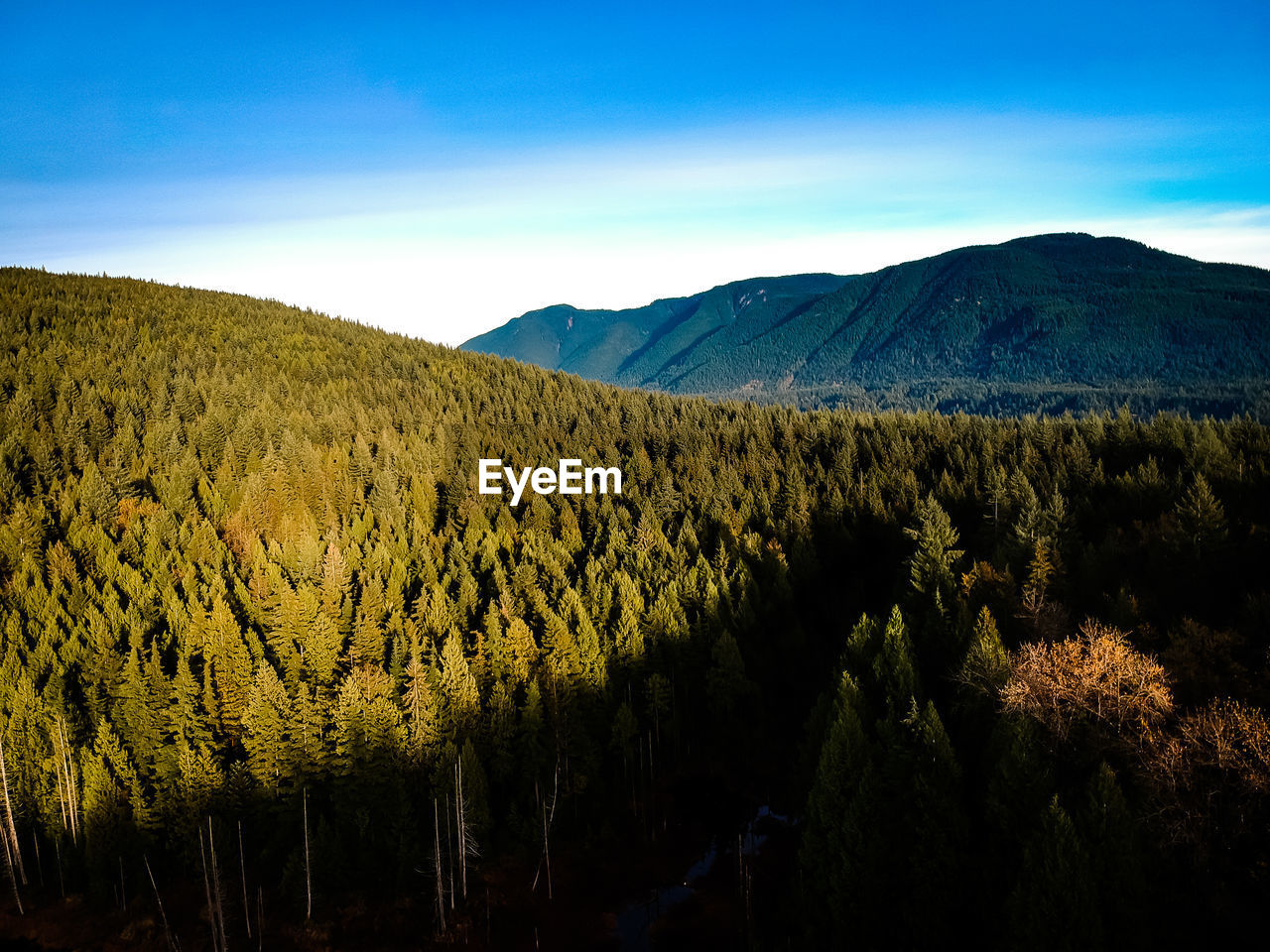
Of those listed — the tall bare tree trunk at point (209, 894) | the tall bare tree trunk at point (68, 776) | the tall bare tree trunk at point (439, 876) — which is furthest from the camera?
the tall bare tree trunk at point (68, 776)

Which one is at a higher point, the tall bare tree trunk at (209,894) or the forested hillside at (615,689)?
the forested hillside at (615,689)

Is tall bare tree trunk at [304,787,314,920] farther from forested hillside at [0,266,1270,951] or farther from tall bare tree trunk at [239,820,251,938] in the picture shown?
tall bare tree trunk at [239,820,251,938]

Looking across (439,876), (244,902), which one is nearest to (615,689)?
(439,876)

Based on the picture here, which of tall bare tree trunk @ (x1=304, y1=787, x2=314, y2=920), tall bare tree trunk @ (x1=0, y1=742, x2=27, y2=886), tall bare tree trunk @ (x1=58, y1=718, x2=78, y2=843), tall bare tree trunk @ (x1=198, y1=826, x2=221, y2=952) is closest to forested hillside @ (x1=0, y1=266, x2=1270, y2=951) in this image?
tall bare tree trunk @ (x1=58, y1=718, x2=78, y2=843)

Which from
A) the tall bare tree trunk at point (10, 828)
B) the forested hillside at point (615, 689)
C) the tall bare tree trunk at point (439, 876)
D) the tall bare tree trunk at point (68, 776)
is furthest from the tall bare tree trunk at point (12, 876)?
the tall bare tree trunk at point (439, 876)

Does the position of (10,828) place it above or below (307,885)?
above

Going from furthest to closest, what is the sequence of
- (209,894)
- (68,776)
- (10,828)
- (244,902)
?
1. (10,828)
2. (68,776)
3. (244,902)
4. (209,894)

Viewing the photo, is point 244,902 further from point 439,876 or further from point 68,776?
point 68,776

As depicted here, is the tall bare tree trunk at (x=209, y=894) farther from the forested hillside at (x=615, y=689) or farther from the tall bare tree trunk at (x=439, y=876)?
the tall bare tree trunk at (x=439, y=876)

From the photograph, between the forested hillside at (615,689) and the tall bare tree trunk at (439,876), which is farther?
the tall bare tree trunk at (439,876)
